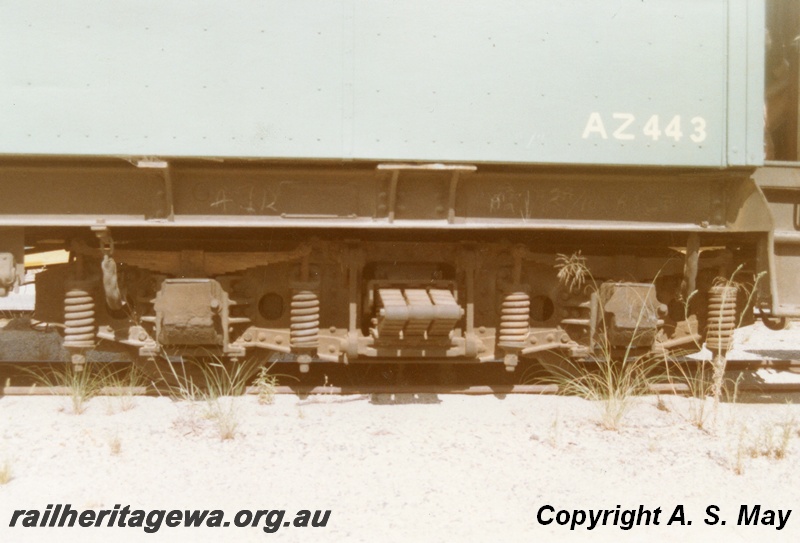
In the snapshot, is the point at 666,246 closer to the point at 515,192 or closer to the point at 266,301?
the point at 515,192

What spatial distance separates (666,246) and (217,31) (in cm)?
378

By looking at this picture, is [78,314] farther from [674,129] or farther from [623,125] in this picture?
[674,129]

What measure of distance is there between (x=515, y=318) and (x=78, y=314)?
3298mm

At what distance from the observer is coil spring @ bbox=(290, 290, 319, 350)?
14.6 ft

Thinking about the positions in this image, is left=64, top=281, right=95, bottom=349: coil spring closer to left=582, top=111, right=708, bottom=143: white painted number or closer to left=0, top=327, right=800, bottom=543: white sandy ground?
left=0, top=327, right=800, bottom=543: white sandy ground

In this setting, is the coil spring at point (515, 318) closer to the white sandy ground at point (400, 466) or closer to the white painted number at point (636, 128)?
the white sandy ground at point (400, 466)

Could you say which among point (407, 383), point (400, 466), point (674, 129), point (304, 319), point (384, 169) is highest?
point (674, 129)

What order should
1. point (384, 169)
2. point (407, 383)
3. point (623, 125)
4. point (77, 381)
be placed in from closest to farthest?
point (384, 169)
point (623, 125)
point (77, 381)
point (407, 383)

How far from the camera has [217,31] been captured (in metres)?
4.01

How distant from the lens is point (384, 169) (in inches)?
159

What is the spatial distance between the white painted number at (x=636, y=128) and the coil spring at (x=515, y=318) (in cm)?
129

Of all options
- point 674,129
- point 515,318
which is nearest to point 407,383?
point 515,318

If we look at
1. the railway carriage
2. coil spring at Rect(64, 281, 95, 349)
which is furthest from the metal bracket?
coil spring at Rect(64, 281, 95, 349)

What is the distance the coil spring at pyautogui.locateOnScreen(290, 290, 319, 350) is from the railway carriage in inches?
0.8
